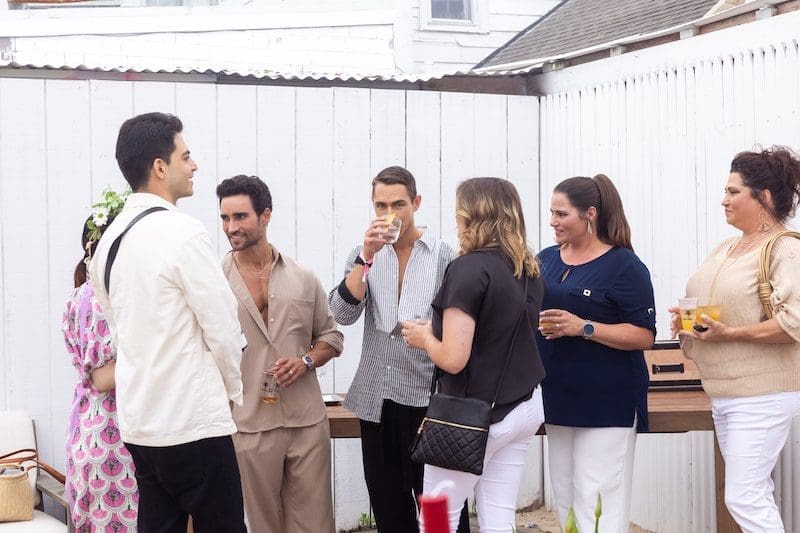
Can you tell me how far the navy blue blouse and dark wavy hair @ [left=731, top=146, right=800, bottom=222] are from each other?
528mm

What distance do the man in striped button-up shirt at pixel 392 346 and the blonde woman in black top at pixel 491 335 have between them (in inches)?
19.9

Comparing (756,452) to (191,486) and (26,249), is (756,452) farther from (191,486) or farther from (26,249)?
(26,249)

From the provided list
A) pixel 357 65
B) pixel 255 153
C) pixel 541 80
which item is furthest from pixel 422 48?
pixel 255 153

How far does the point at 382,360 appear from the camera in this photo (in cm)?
451

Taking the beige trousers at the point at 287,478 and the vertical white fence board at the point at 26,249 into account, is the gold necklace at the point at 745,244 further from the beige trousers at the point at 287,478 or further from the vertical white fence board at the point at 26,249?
the vertical white fence board at the point at 26,249

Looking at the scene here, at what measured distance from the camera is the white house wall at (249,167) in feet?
19.0

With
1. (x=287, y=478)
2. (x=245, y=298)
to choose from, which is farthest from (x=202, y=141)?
(x=287, y=478)

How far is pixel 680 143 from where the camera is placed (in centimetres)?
571

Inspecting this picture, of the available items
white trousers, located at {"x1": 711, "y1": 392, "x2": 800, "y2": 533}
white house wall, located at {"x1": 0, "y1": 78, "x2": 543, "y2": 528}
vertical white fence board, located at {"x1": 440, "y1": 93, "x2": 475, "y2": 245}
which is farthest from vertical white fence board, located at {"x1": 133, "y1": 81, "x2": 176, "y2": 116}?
white trousers, located at {"x1": 711, "y1": 392, "x2": 800, "y2": 533}

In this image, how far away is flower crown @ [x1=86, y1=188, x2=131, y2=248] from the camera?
4.51m

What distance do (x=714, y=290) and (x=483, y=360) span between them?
113cm

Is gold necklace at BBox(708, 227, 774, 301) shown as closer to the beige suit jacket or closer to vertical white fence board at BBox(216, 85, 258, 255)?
the beige suit jacket

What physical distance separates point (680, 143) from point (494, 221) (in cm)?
219

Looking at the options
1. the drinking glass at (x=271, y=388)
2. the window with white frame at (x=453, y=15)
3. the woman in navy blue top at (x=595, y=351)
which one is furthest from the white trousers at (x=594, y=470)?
the window with white frame at (x=453, y=15)
